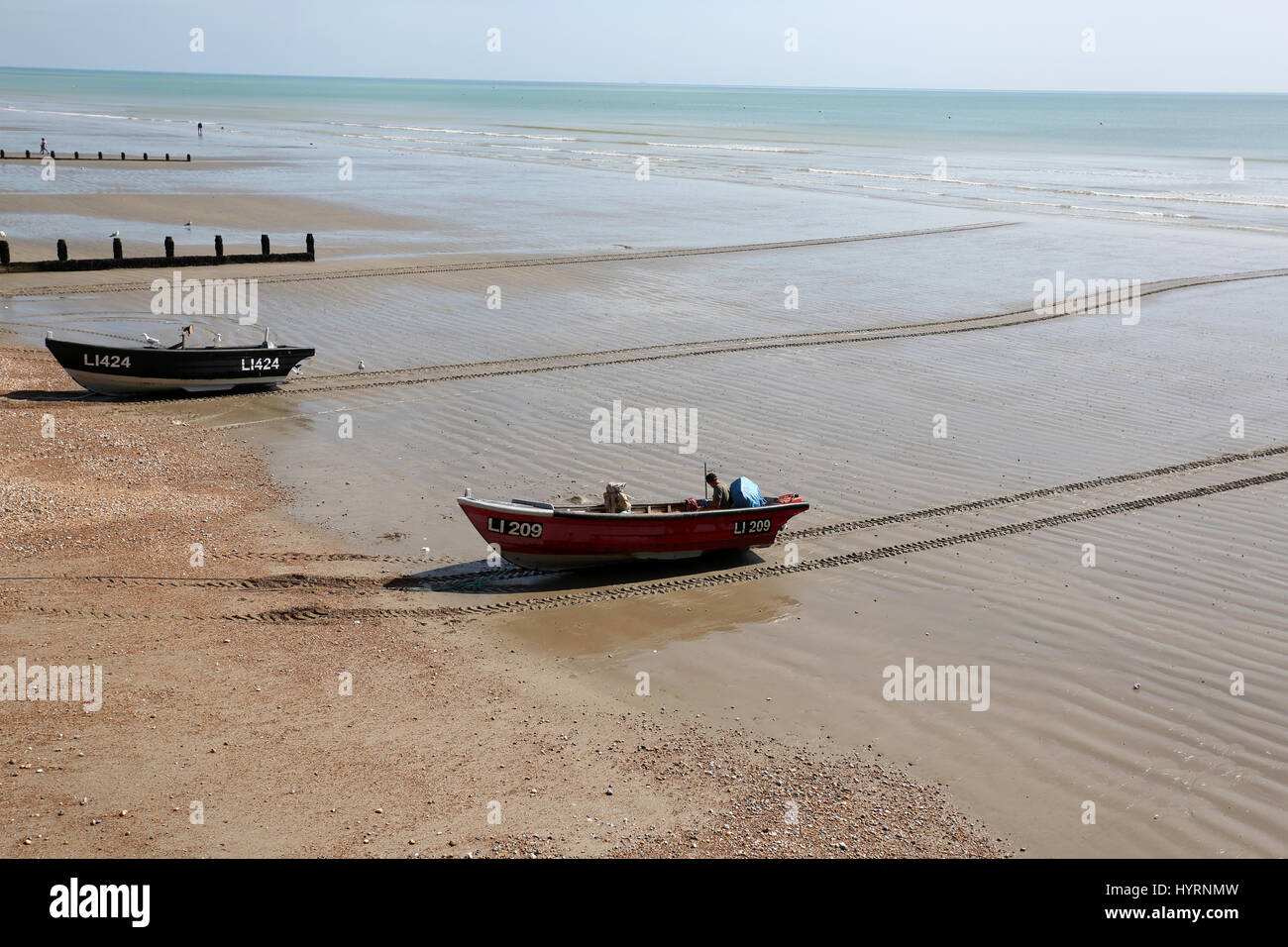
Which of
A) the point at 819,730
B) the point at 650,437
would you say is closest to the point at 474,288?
the point at 650,437

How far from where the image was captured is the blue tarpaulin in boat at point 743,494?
1616 cm

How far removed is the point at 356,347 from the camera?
27281 mm

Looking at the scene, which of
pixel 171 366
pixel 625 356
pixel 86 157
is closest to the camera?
pixel 171 366

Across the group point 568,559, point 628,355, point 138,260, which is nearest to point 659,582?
point 568,559

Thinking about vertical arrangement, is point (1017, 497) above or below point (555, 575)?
above

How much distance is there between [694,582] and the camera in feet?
52.1

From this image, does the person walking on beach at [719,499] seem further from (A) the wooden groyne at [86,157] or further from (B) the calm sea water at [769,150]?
(A) the wooden groyne at [86,157]

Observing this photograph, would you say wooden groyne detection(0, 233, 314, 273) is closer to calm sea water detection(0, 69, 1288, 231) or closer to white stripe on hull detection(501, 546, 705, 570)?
calm sea water detection(0, 69, 1288, 231)

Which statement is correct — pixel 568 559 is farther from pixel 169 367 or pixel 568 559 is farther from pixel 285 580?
pixel 169 367

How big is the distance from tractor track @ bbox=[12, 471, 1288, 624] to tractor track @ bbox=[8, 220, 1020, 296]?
21680 millimetres

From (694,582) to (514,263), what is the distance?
24301 millimetres

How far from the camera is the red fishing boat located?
15.3 metres
